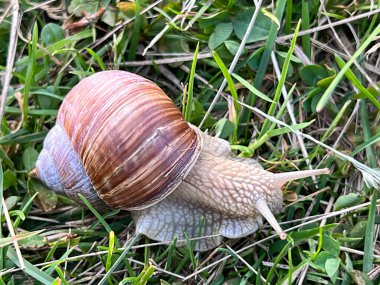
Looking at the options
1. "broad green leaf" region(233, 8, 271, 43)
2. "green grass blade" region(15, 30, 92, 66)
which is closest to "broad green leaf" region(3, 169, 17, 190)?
"green grass blade" region(15, 30, 92, 66)

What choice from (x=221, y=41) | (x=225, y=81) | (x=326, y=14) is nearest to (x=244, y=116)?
(x=225, y=81)

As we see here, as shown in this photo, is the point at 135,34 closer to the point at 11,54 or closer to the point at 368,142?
the point at 11,54

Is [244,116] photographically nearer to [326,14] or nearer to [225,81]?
[225,81]

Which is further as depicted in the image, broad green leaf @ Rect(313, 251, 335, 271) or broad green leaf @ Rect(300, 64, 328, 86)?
broad green leaf @ Rect(300, 64, 328, 86)

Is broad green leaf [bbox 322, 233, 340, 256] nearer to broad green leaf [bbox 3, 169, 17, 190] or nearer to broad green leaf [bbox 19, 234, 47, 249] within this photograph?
broad green leaf [bbox 19, 234, 47, 249]

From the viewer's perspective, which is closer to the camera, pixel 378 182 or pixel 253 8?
pixel 378 182

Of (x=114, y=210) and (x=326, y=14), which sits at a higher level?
(x=326, y=14)

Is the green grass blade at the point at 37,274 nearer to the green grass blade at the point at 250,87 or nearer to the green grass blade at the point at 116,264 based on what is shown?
the green grass blade at the point at 116,264

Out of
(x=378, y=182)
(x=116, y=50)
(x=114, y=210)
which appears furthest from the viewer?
(x=116, y=50)

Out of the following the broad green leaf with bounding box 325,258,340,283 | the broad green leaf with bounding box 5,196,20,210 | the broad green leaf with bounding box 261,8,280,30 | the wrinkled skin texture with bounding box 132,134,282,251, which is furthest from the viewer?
the broad green leaf with bounding box 5,196,20,210
